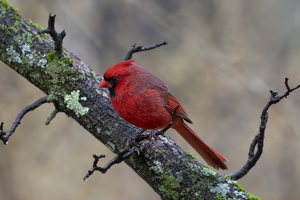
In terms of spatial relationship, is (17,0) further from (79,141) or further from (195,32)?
(195,32)

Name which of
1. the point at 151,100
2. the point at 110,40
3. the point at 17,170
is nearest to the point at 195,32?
the point at 110,40

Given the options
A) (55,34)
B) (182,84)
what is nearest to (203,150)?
(55,34)

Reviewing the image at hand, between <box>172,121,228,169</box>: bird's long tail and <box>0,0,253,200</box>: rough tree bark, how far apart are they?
24 cm

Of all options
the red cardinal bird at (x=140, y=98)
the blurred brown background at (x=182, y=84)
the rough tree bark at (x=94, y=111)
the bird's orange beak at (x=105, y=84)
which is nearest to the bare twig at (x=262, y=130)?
the rough tree bark at (x=94, y=111)

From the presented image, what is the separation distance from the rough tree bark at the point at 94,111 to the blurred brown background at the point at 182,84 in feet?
6.23

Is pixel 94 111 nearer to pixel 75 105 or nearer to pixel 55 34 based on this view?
pixel 75 105

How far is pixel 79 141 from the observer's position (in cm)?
496

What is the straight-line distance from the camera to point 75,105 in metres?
2.79

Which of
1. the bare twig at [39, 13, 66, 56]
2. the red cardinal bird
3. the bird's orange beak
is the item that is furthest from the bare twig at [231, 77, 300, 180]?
the bare twig at [39, 13, 66, 56]

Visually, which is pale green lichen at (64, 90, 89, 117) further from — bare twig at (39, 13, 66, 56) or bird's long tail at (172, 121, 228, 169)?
bird's long tail at (172, 121, 228, 169)

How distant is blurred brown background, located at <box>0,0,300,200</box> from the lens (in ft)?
15.3

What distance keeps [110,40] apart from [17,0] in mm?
1528

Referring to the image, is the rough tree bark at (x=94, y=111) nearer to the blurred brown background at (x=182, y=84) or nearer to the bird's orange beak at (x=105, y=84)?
the bird's orange beak at (x=105, y=84)

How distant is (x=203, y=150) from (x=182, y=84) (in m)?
2.31
